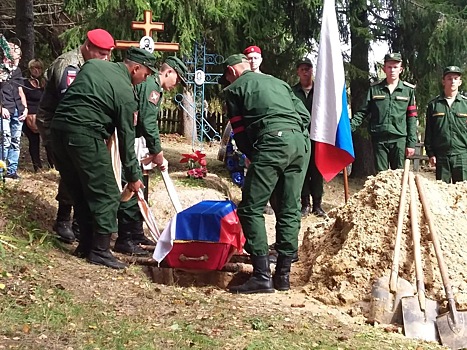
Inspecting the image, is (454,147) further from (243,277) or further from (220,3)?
(220,3)

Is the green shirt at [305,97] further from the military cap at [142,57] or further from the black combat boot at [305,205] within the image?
the military cap at [142,57]

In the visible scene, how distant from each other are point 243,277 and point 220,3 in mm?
7026

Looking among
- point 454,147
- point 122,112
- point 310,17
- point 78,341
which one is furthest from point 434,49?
point 78,341

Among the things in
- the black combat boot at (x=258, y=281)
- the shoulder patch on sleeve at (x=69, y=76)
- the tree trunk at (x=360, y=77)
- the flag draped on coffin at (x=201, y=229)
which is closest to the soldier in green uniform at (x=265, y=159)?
the black combat boot at (x=258, y=281)

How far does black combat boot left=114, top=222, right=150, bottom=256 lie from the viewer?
20.2ft

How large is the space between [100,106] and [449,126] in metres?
4.44

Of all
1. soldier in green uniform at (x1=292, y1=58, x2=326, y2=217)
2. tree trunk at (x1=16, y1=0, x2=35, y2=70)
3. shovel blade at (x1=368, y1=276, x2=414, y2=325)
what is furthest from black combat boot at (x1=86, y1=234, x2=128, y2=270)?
tree trunk at (x1=16, y1=0, x2=35, y2=70)

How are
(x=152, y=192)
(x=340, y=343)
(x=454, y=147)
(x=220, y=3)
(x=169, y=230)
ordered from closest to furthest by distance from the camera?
(x=340, y=343) < (x=169, y=230) < (x=454, y=147) < (x=152, y=192) < (x=220, y=3)

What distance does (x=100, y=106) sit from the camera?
529 centimetres

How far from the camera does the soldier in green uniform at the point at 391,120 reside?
7.80 metres

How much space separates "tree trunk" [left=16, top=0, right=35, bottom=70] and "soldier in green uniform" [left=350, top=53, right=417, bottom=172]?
21.1 ft

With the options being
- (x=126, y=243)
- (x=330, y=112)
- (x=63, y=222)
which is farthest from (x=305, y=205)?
(x=63, y=222)

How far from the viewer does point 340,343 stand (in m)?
4.20

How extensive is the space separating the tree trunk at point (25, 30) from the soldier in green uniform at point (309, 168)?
17.5ft
